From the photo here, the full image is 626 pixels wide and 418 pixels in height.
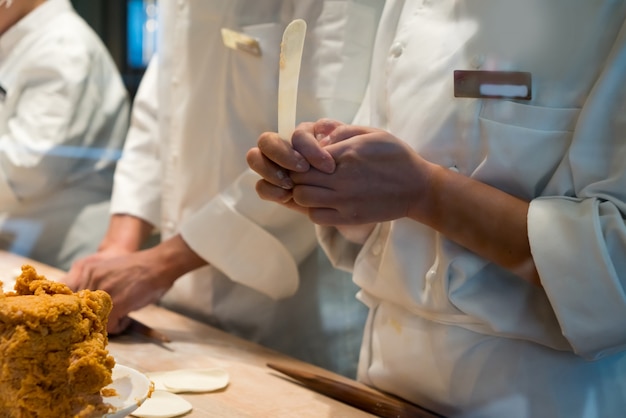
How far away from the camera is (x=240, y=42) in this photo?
3.90 feet

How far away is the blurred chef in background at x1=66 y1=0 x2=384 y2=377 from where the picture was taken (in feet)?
3.56

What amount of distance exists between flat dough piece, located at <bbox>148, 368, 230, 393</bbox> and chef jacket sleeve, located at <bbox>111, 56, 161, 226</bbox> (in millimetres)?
541

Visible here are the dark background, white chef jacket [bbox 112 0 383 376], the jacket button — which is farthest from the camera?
the dark background

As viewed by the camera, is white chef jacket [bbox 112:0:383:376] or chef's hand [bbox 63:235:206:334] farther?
chef's hand [bbox 63:235:206:334]

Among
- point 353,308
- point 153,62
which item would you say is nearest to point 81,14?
point 153,62

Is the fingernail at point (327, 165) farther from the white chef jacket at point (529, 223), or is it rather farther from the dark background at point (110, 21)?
the dark background at point (110, 21)

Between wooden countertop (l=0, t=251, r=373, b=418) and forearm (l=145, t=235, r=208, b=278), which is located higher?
forearm (l=145, t=235, r=208, b=278)

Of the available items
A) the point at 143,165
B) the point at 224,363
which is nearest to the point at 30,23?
the point at 143,165

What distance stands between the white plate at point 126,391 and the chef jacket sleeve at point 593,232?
0.40m

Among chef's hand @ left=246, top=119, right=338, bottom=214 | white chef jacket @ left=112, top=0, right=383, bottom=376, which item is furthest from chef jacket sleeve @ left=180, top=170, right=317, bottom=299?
chef's hand @ left=246, top=119, right=338, bottom=214

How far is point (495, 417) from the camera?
2.82 feet

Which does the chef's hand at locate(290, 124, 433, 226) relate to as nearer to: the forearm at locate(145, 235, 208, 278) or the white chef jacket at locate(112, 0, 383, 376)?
the white chef jacket at locate(112, 0, 383, 376)

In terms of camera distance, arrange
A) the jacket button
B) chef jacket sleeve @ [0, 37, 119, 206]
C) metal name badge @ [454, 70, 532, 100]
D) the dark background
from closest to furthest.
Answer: metal name badge @ [454, 70, 532, 100] < the jacket button < chef jacket sleeve @ [0, 37, 119, 206] < the dark background

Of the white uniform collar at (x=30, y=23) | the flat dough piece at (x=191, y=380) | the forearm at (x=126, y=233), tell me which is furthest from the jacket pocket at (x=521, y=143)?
the white uniform collar at (x=30, y=23)
